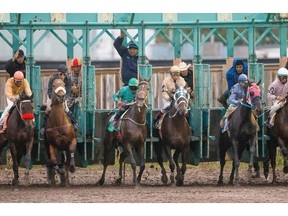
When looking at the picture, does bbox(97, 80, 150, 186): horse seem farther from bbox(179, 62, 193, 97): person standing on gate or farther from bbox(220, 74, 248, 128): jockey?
bbox(220, 74, 248, 128): jockey

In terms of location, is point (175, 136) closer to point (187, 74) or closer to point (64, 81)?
point (187, 74)

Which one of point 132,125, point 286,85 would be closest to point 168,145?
point 132,125

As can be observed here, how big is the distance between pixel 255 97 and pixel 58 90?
3.35 m

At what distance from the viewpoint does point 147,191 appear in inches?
902

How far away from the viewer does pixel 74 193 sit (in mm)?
22500

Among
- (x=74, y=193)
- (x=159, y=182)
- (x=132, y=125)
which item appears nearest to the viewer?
(x=74, y=193)

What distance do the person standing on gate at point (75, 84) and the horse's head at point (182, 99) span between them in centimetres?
203

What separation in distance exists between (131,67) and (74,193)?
3.62m

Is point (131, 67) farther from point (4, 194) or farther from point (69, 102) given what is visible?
point (4, 194)

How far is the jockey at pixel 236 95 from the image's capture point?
23.9m

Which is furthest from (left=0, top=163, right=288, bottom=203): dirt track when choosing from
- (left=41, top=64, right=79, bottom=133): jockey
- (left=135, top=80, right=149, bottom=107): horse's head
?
(left=135, top=80, right=149, bottom=107): horse's head

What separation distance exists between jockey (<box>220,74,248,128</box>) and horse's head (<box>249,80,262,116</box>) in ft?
0.55

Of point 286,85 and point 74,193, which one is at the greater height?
point 286,85

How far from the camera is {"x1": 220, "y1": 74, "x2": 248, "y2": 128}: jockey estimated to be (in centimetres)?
2386
